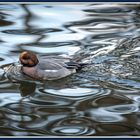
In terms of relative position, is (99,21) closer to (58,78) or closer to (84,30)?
(84,30)

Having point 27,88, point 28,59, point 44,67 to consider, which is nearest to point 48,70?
point 44,67

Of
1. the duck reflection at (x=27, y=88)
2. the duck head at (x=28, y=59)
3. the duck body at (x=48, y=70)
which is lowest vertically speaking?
the duck reflection at (x=27, y=88)

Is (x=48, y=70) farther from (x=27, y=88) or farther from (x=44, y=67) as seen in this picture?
(x=27, y=88)

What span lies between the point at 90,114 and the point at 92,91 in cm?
61

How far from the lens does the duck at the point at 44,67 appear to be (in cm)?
764

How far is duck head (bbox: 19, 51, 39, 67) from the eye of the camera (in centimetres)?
769

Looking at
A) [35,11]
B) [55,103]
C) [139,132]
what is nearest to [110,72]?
[55,103]

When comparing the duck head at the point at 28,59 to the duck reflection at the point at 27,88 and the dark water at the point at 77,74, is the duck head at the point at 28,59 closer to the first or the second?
the dark water at the point at 77,74

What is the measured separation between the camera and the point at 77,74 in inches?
301

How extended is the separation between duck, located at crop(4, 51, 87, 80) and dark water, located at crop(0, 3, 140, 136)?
107mm

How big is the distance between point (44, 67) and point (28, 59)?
224 millimetres

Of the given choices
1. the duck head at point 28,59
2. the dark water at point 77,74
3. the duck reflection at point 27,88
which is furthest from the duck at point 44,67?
the duck reflection at point 27,88

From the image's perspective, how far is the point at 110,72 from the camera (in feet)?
24.6

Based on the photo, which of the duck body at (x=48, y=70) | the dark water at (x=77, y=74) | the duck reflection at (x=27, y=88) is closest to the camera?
the dark water at (x=77, y=74)
